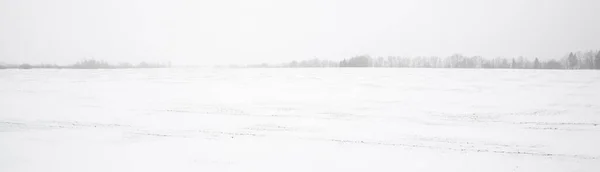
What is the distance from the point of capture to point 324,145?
31.8 feet

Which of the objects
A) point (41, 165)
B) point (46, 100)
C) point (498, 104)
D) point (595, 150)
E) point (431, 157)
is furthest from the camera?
point (46, 100)

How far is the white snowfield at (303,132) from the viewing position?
810 centimetres

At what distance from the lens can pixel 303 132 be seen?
11.5 meters

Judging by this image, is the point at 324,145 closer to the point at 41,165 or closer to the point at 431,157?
the point at 431,157

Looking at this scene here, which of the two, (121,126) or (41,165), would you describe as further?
(121,126)

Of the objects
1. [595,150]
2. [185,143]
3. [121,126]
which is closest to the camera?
Answer: [595,150]

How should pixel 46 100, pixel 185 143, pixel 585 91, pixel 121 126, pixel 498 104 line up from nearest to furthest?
pixel 185 143
pixel 121 126
pixel 498 104
pixel 46 100
pixel 585 91

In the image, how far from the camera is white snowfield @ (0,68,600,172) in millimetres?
8102

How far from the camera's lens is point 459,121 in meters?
13.7

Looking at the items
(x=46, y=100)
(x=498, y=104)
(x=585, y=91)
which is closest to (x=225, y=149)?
(x=498, y=104)

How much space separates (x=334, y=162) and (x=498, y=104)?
43.1 feet

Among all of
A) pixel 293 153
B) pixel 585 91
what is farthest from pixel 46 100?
pixel 585 91

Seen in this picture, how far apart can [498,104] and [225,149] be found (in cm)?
→ 1417

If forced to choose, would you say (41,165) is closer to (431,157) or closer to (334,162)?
(334,162)
